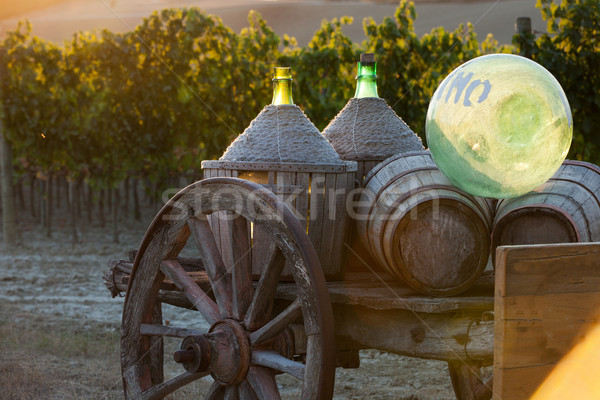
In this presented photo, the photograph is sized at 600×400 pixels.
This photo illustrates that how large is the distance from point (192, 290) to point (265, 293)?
0.34 metres

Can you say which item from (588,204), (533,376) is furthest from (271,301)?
(588,204)

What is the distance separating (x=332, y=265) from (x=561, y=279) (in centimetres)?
88

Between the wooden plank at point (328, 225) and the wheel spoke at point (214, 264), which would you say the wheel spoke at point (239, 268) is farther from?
the wooden plank at point (328, 225)

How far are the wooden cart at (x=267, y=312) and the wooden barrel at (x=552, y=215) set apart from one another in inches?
8.4

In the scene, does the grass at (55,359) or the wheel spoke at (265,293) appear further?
the grass at (55,359)

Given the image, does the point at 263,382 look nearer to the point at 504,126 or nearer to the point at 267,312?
the point at 267,312

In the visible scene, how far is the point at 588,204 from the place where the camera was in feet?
6.69

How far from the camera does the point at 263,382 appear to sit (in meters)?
2.09

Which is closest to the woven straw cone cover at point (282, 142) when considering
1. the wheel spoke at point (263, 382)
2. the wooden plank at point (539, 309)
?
the wheel spoke at point (263, 382)

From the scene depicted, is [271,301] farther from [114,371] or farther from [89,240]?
[89,240]

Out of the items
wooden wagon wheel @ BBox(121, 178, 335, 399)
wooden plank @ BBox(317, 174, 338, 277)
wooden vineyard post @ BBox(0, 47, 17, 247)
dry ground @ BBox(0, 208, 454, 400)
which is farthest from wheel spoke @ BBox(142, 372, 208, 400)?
wooden vineyard post @ BBox(0, 47, 17, 247)

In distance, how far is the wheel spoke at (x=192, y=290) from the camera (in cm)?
227

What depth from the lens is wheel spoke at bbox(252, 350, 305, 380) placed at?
1959 mm

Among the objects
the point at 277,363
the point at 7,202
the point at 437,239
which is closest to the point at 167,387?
the point at 277,363
